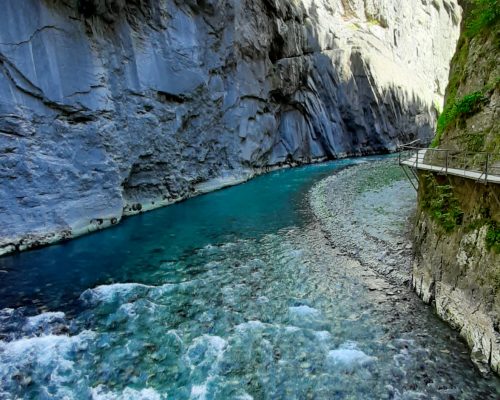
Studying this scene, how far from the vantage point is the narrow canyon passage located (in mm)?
8547

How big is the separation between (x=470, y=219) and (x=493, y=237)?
1.22 m

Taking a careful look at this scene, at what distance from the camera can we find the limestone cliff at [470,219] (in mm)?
8570

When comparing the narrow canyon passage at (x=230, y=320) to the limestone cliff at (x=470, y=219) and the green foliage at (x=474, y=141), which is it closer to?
the limestone cliff at (x=470, y=219)

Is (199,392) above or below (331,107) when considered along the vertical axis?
below

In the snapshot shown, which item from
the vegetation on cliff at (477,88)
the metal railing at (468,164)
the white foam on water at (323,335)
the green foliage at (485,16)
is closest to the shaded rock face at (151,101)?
the white foam on water at (323,335)

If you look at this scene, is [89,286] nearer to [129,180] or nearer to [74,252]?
[74,252]

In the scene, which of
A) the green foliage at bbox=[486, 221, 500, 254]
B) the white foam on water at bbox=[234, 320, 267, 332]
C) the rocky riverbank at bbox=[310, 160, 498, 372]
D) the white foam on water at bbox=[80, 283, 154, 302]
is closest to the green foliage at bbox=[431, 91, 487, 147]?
the green foliage at bbox=[486, 221, 500, 254]

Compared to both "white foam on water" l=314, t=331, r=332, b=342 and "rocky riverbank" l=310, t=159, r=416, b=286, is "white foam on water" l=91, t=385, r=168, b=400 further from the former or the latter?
"rocky riverbank" l=310, t=159, r=416, b=286

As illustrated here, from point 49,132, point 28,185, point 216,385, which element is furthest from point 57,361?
point 49,132

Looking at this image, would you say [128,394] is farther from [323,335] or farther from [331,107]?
[331,107]

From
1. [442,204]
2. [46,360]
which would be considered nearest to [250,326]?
[46,360]

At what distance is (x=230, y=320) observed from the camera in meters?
11.2

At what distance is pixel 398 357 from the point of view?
9.19 metres

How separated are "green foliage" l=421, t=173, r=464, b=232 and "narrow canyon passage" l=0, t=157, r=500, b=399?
2.63 meters
